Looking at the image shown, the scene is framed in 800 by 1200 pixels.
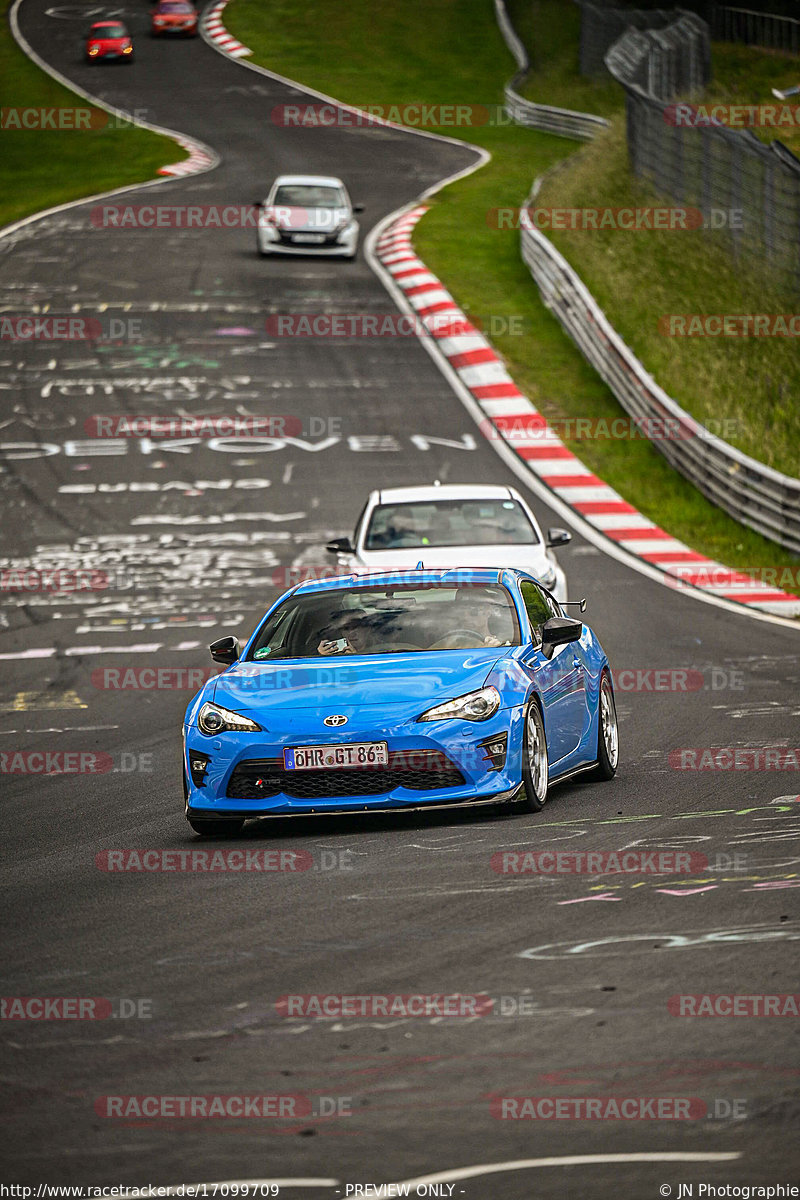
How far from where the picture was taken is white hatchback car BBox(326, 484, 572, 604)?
16.6 meters

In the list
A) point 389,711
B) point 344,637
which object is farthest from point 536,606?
point 389,711

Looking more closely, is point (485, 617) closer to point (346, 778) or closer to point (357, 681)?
point (357, 681)

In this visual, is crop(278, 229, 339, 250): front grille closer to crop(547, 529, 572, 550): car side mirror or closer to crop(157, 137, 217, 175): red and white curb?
crop(157, 137, 217, 175): red and white curb

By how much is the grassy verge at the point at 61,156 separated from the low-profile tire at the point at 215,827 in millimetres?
34472

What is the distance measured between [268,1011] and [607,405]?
2304 cm

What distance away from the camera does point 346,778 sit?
9078 millimetres

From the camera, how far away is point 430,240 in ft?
125

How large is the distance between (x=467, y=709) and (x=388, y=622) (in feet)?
4.15

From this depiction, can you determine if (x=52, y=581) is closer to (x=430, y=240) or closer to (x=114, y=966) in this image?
(x=114, y=966)

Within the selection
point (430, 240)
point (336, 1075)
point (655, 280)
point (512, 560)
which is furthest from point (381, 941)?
point (430, 240)

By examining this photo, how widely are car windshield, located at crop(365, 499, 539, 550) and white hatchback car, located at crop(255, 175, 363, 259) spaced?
19.7m

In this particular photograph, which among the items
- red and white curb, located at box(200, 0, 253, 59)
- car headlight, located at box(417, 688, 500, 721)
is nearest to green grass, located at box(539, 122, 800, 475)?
car headlight, located at box(417, 688, 500, 721)

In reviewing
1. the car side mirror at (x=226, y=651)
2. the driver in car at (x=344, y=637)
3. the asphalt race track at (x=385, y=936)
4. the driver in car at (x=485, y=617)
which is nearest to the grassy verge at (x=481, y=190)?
the asphalt race track at (x=385, y=936)

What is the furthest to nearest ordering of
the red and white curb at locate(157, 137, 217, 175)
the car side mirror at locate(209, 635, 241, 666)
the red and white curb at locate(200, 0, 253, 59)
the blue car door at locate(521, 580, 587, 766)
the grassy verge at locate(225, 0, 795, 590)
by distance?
the red and white curb at locate(200, 0, 253, 59) → the red and white curb at locate(157, 137, 217, 175) → the grassy verge at locate(225, 0, 795, 590) → the car side mirror at locate(209, 635, 241, 666) → the blue car door at locate(521, 580, 587, 766)
